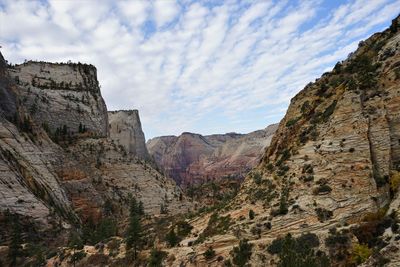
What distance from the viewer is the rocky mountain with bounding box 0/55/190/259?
49.9 metres

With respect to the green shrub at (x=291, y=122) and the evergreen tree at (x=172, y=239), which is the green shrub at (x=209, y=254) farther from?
the green shrub at (x=291, y=122)

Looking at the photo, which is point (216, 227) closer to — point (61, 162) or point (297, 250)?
point (297, 250)

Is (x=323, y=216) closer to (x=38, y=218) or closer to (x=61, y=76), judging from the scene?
(x=38, y=218)

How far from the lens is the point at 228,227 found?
105 ft

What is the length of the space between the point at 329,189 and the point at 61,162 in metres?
49.7

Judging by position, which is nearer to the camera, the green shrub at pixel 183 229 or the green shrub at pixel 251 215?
the green shrub at pixel 251 215

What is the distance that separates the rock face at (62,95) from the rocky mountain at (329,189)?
170 feet

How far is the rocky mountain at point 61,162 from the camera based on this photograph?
164 ft

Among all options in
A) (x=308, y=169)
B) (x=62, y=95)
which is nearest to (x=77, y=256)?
(x=308, y=169)

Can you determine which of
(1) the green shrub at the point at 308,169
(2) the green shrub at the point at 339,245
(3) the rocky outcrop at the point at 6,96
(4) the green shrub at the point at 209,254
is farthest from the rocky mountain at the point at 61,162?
(2) the green shrub at the point at 339,245

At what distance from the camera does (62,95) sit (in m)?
85.2

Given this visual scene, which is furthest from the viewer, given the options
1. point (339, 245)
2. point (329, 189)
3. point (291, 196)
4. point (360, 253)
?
point (291, 196)

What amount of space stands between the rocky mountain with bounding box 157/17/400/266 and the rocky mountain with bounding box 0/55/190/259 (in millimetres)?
24041

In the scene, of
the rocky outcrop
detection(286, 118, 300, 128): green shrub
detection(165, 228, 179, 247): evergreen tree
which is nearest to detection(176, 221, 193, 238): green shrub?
detection(165, 228, 179, 247): evergreen tree
